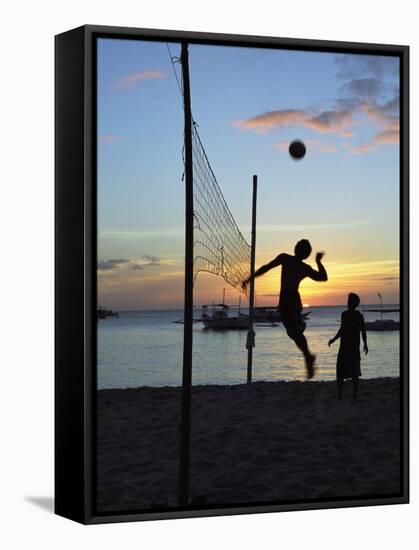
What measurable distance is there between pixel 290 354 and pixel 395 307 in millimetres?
876

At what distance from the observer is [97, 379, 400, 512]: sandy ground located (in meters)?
8.91

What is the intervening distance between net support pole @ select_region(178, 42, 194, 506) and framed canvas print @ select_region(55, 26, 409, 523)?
13mm

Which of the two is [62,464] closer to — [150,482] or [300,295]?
[150,482]

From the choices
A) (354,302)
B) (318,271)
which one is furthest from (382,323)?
(318,271)

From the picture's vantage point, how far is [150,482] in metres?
8.98

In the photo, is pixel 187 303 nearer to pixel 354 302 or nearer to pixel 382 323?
pixel 354 302

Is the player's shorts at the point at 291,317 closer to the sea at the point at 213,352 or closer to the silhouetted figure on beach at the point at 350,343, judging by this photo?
the sea at the point at 213,352

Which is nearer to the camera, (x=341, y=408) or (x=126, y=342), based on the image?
(x=126, y=342)

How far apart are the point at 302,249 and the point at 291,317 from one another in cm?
48

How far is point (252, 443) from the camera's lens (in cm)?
927

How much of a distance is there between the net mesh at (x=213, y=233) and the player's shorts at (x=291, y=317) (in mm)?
330

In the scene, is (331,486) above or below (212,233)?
below

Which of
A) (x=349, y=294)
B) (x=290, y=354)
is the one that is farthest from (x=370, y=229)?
(x=290, y=354)

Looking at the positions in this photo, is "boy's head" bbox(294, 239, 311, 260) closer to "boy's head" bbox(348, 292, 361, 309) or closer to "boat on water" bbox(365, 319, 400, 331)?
"boy's head" bbox(348, 292, 361, 309)
